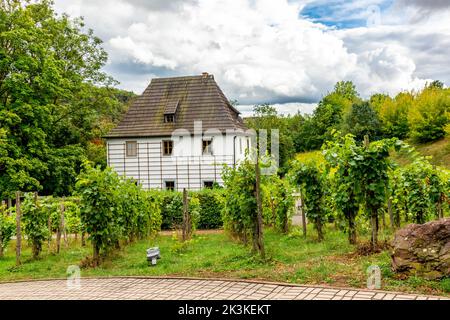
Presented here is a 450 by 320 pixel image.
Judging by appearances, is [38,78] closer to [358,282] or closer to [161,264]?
[161,264]

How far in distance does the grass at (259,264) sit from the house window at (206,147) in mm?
15906

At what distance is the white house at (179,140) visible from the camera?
29.7m

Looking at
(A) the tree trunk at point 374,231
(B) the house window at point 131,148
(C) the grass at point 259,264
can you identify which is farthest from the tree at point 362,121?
(A) the tree trunk at point 374,231

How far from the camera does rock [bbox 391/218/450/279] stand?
23.5 ft

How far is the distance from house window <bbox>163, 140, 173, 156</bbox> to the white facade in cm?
17

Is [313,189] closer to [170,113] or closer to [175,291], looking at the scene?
[175,291]

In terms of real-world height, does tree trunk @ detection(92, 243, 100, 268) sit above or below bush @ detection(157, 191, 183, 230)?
below

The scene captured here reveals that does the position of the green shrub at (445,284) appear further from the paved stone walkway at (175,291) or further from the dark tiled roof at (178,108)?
the dark tiled roof at (178,108)

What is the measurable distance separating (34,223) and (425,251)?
33.2 feet

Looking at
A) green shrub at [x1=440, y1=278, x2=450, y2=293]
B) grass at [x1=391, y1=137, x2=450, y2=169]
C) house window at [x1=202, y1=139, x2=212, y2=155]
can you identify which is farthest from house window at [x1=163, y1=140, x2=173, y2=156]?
green shrub at [x1=440, y1=278, x2=450, y2=293]

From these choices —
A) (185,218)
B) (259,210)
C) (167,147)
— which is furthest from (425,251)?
(167,147)

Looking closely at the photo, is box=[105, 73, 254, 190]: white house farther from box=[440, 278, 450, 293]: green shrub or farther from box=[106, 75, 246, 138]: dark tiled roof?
box=[440, 278, 450, 293]: green shrub

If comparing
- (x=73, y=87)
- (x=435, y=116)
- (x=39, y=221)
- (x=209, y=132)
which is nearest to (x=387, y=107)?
(x=435, y=116)

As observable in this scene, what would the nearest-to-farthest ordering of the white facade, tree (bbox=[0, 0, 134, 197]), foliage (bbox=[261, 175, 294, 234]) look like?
foliage (bbox=[261, 175, 294, 234]) → tree (bbox=[0, 0, 134, 197]) → the white facade
